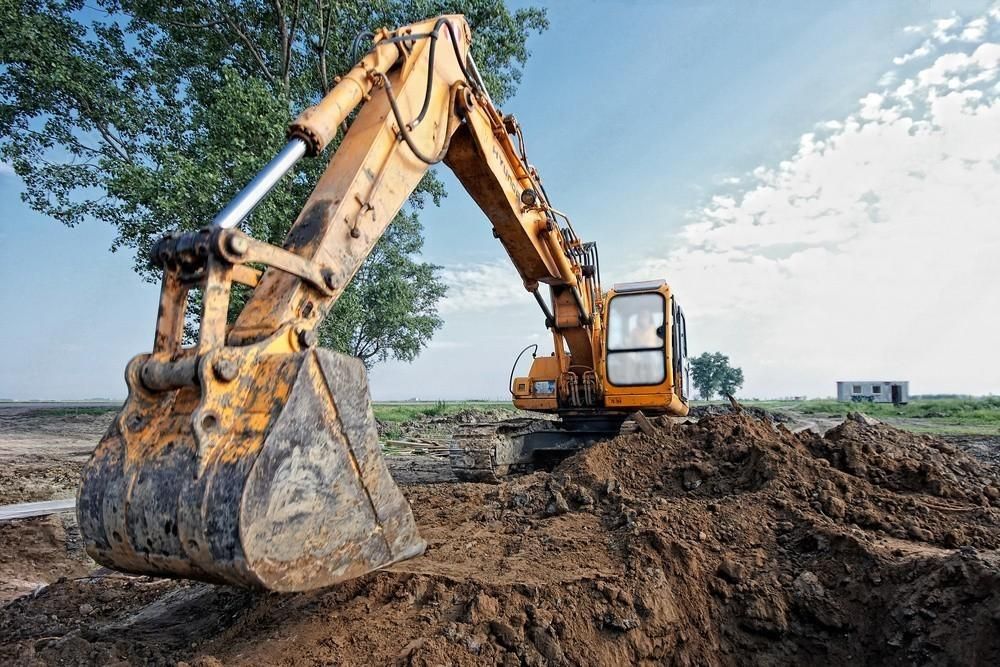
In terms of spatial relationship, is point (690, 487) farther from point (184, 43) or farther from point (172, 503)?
point (184, 43)

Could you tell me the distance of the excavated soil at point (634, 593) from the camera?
2803 mm

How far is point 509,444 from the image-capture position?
727 cm

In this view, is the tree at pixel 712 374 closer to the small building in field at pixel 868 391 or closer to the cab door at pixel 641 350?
the small building in field at pixel 868 391

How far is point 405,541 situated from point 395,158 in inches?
86.5

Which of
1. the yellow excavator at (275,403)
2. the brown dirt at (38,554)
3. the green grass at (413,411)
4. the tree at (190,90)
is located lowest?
the brown dirt at (38,554)

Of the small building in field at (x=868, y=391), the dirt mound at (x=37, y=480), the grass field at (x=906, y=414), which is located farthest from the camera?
the small building in field at (x=868, y=391)

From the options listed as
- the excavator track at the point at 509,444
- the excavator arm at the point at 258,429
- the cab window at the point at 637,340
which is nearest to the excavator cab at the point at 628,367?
the cab window at the point at 637,340

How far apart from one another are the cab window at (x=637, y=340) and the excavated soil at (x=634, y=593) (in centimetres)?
232

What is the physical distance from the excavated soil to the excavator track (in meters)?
2.01

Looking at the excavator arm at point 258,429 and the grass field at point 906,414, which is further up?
the excavator arm at point 258,429

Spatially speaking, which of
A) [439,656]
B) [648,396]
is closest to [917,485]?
[648,396]

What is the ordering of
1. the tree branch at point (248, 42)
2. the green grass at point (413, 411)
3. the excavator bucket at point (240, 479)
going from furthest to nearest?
the green grass at point (413, 411) → the tree branch at point (248, 42) → the excavator bucket at point (240, 479)

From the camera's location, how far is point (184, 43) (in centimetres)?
1259

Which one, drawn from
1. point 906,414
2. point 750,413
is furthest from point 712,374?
point 750,413
